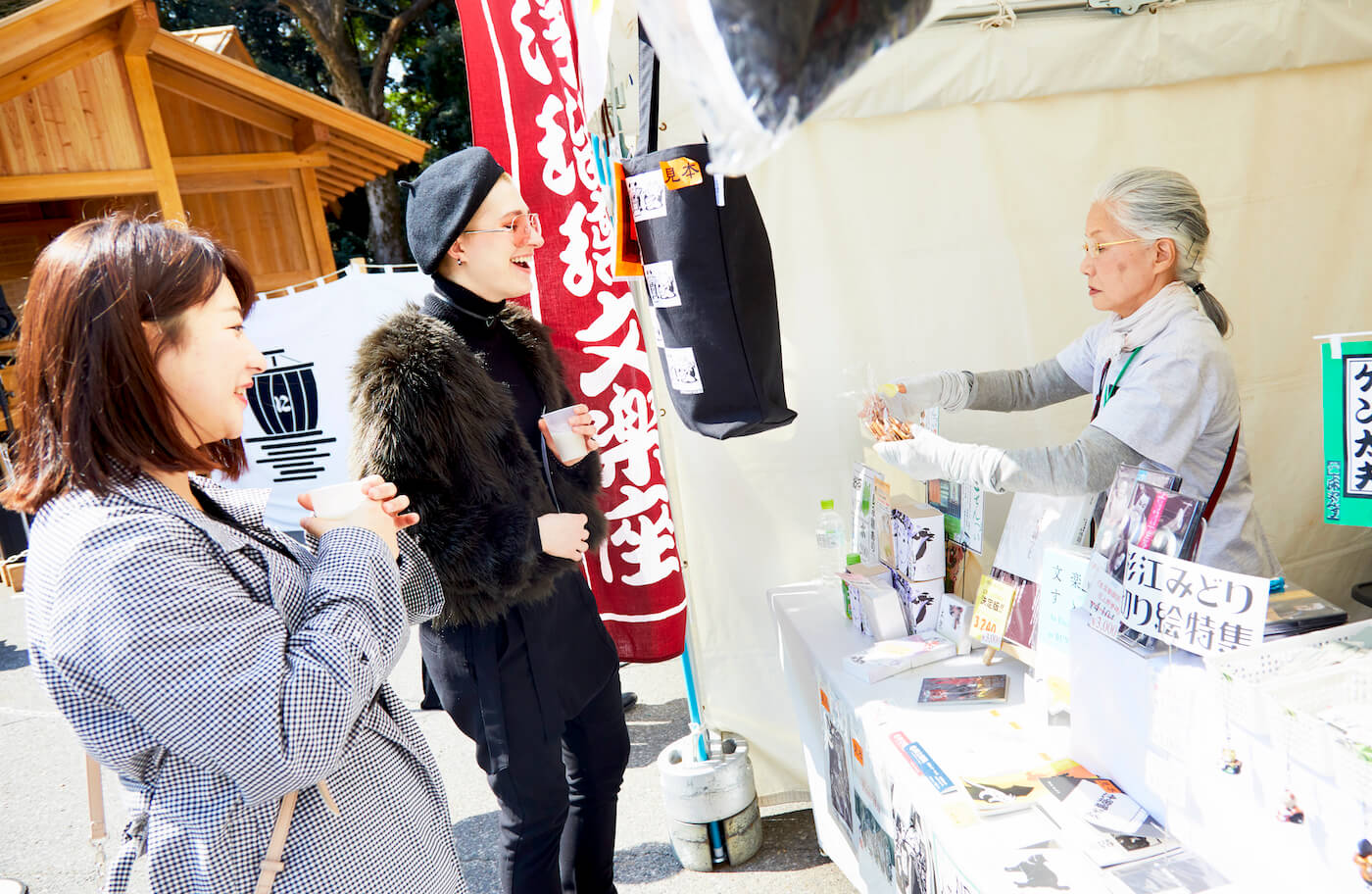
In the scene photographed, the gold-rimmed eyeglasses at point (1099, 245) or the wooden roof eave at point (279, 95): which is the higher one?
the wooden roof eave at point (279, 95)

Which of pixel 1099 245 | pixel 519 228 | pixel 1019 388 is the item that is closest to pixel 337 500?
pixel 519 228

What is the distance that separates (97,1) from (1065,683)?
6.83 metres

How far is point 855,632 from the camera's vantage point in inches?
84.5

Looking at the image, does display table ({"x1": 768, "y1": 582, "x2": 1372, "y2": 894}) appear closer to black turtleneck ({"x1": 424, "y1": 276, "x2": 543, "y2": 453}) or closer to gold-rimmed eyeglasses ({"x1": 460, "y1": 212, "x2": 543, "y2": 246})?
black turtleneck ({"x1": 424, "y1": 276, "x2": 543, "y2": 453})

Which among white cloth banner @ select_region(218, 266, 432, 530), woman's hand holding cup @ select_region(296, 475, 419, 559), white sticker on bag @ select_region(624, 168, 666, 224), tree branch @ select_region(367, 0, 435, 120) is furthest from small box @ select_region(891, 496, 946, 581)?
tree branch @ select_region(367, 0, 435, 120)

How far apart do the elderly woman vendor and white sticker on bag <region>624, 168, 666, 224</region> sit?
0.75m

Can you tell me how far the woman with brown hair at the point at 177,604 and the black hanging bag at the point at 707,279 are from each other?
80cm

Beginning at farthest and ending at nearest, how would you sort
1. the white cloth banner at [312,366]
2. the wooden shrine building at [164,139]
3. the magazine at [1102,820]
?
the wooden shrine building at [164,139]
the white cloth banner at [312,366]
the magazine at [1102,820]

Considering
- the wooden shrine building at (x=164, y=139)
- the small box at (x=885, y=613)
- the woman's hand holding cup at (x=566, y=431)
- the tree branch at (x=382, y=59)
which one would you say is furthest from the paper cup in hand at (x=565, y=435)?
the tree branch at (x=382, y=59)

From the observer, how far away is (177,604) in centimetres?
96

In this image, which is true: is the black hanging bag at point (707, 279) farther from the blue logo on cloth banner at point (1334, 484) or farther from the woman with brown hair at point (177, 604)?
the blue logo on cloth banner at point (1334, 484)

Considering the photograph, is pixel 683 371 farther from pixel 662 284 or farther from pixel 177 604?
pixel 177 604

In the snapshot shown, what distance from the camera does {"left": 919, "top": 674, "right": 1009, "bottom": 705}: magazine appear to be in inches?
67.2

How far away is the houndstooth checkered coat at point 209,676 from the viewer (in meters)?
0.95
